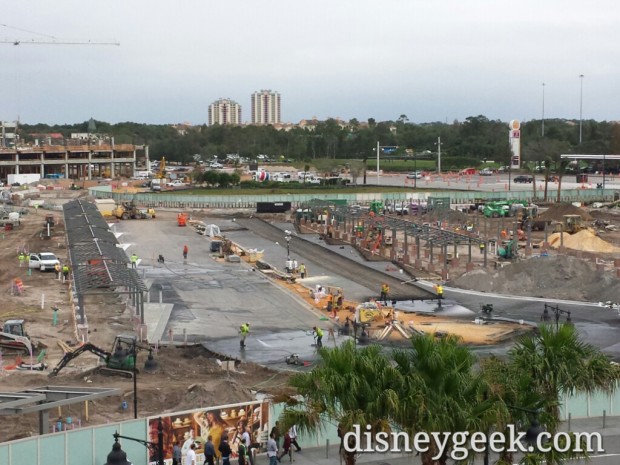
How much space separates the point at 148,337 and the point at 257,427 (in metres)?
17.9

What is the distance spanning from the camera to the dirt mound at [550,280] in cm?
4906

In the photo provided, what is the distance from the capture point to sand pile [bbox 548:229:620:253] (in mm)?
68000

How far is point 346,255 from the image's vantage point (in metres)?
67.8

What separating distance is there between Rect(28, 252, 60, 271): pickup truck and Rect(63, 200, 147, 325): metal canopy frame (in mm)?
2020

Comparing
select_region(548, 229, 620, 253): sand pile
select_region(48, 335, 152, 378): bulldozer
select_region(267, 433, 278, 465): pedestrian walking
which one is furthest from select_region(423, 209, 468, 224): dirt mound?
select_region(267, 433, 278, 465): pedestrian walking

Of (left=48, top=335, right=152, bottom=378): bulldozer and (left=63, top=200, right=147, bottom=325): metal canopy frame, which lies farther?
(left=63, top=200, right=147, bottom=325): metal canopy frame

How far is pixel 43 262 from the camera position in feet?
192

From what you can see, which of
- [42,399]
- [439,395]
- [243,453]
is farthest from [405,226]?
[439,395]

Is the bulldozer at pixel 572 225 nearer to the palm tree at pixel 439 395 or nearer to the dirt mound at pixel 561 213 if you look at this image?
the dirt mound at pixel 561 213

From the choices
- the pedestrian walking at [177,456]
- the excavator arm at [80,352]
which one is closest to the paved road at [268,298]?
the excavator arm at [80,352]

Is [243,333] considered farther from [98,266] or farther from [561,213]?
[561,213]

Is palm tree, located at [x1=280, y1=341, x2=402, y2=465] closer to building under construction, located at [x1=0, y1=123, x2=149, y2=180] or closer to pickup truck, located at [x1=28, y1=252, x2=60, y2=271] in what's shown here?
pickup truck, located at [x1=28, y1=252, x2=60, y2=271]

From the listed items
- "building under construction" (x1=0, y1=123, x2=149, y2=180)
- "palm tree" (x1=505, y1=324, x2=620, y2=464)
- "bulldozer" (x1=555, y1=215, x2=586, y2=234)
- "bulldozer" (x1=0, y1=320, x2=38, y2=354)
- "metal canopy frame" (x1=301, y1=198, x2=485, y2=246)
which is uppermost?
"building under construction" (x1=0, y1=123, x2=149, y2=180)

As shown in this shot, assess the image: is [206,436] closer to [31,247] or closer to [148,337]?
[148,337]
